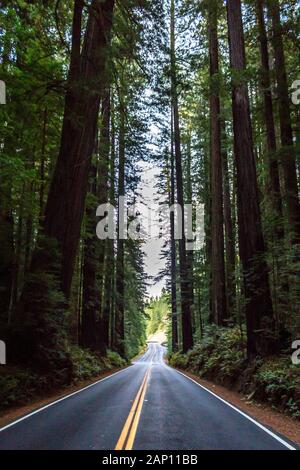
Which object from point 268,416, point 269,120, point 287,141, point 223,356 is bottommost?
point 268,416

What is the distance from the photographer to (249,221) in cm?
1271

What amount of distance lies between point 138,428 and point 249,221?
7.60 m

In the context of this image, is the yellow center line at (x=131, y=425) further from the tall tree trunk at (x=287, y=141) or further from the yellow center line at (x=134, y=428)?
the tall tree trunk at (x=287, y=141)

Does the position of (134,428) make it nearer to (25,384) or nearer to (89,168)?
(25,384)

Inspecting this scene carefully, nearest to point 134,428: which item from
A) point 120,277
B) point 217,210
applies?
point 217,210

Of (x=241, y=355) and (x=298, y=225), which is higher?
(x=298, y=225)

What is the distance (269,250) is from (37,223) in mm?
8303

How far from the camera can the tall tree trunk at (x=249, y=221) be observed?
12.0m

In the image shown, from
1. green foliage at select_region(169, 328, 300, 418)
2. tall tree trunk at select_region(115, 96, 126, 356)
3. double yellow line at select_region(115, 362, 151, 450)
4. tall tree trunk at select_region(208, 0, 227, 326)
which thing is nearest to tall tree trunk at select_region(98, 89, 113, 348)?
tall tree trunk at select_region(115, 96, 126, 356)

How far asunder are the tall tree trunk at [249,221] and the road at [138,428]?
2.66m

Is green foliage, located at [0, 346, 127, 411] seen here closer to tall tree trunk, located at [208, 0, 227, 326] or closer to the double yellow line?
the double yellow line

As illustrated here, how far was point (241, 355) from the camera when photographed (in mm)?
14156
